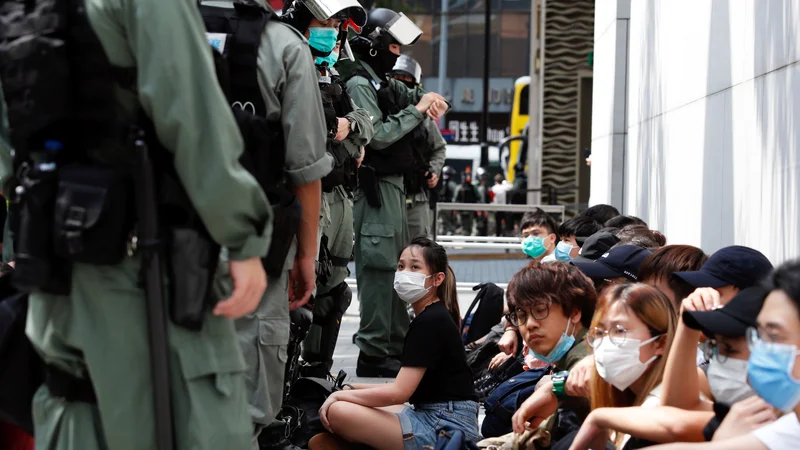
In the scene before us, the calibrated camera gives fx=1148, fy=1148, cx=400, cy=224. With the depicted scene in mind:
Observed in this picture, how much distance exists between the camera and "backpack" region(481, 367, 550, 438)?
16.9 ft

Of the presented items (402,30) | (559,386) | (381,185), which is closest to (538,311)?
(559,386)

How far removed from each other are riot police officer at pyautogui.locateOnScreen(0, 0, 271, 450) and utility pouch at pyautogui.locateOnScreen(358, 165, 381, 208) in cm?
491

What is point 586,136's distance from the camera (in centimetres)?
2012

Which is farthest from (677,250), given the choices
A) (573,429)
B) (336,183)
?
(336,183)

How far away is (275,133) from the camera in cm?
397

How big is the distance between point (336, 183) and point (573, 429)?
2.34 meters

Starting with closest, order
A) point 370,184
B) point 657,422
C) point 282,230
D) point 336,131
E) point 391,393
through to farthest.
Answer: point 657,422 < point 282,230 < point 391,393 < point 336,131 < point 370,184

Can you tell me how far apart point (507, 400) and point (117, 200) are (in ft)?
8.98

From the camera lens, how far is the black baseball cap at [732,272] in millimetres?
3898

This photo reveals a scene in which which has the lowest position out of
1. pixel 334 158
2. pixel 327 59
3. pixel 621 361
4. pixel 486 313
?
pixel 486 313

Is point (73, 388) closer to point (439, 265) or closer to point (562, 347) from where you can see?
point (562, 347)

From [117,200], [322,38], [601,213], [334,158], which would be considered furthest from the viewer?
[601,213]

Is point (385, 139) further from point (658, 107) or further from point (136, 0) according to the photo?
point (136, 0)

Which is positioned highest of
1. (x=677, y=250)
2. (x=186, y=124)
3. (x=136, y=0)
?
(x=136, y=0)
